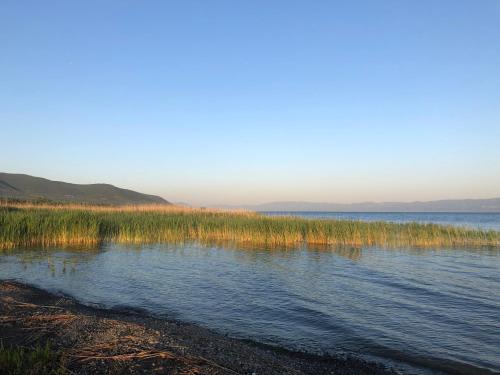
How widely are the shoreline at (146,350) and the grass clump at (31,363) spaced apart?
0.15 meters

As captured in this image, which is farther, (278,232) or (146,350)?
(278,232)

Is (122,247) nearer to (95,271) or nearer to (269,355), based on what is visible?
(95,271)

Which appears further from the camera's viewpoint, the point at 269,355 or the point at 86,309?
the point at 86,309

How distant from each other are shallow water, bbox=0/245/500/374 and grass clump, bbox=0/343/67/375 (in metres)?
4.17

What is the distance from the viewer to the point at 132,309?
32.6 ft

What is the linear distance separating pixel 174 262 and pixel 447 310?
10327mm

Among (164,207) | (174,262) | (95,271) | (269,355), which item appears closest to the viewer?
(269,355)

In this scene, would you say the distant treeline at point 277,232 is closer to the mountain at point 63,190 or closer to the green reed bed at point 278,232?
the green reed bed at point 278,232

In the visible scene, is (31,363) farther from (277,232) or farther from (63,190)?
(63,190)

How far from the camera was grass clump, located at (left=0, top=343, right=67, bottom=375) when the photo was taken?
4.36 metres

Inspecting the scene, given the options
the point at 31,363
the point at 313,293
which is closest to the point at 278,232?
the point at 313,293

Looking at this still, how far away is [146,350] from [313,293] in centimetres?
725

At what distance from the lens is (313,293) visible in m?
11.8

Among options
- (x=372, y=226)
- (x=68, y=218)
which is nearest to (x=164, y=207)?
(x=68, y=218)
